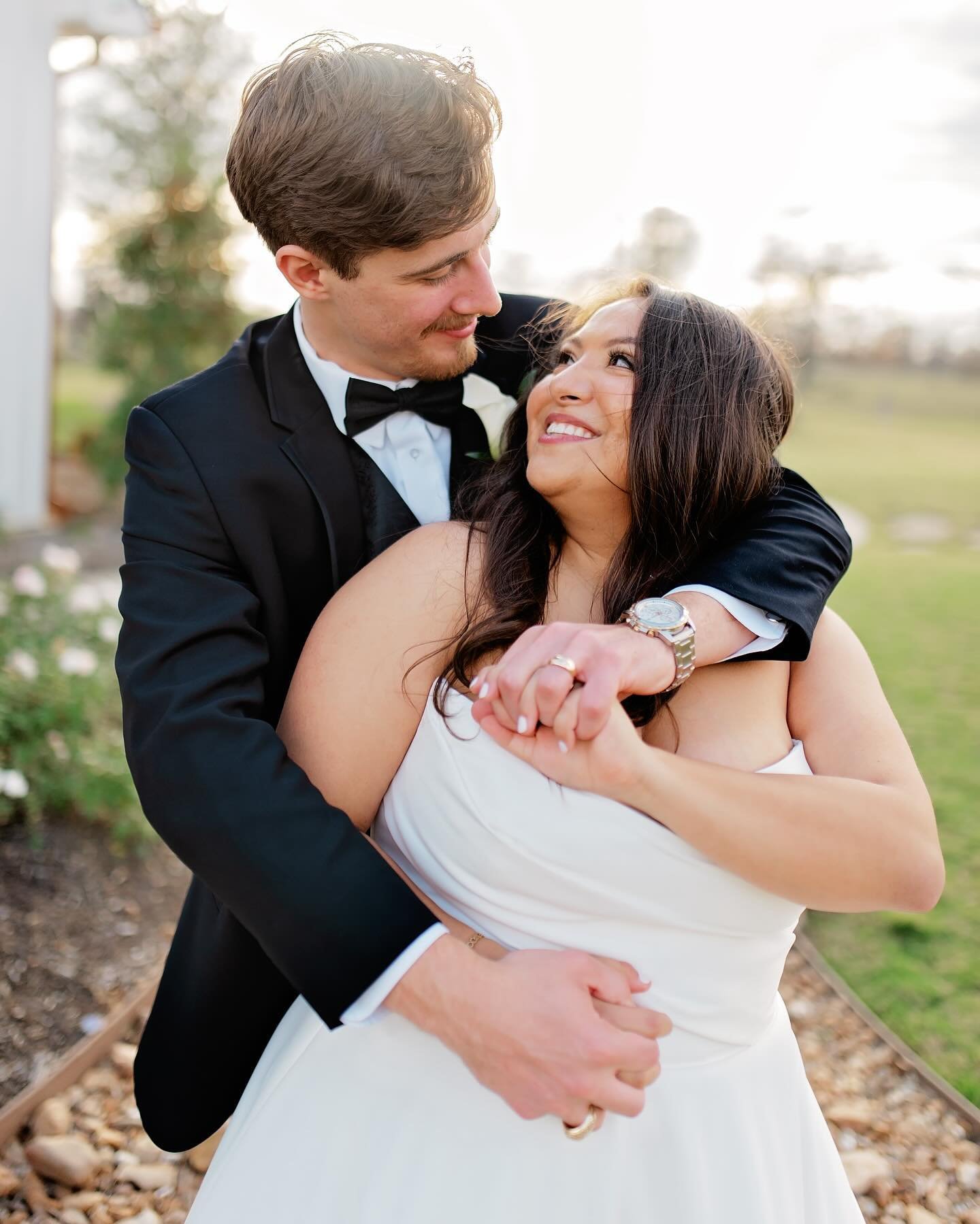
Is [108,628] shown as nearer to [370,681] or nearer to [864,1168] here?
[370,681]

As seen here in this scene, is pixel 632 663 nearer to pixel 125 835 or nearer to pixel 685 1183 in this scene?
pixel 685 1183

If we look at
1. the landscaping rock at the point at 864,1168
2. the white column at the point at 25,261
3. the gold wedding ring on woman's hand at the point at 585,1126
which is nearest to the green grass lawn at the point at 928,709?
the landscaping rock at the point at 864,1168

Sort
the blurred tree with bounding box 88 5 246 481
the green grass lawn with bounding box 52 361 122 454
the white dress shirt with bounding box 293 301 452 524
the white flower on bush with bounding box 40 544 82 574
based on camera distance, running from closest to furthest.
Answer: the white dress shirt with bounding box 293 301 452 524
the white flower on bush with bounding box 40 544 82 574
the blurred tree with bounding box 88 5 246 481
the green grass lawn with bounding box 52 361 122 454

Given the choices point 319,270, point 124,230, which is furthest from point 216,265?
point 319,270

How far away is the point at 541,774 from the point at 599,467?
0.56m

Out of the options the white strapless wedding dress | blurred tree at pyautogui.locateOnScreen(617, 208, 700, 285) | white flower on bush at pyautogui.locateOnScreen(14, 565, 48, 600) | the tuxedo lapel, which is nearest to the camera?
the white strapless wedding dress

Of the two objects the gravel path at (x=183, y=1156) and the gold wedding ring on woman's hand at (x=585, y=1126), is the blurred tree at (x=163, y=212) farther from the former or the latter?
the gold wedding ring on woman's hand at (x=585, y=1126)

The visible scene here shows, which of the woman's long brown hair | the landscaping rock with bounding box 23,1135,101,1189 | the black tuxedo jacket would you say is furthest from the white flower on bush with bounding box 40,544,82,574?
the woman's long brown hair

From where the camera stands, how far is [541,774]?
5.23 ft

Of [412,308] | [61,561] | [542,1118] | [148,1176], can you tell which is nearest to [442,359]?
[412,308]

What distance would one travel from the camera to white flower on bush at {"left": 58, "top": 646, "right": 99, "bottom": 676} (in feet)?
12.4

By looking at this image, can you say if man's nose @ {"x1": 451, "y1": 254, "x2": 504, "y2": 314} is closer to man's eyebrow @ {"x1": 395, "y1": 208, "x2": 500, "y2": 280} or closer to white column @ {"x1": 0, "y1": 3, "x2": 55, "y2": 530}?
man's eyebrow @ {"x1": 395, "y1": 208, "x2": 500, "y2": 280}

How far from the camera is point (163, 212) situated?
1012 cm

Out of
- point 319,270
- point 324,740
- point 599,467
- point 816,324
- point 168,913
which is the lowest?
point 816,324
